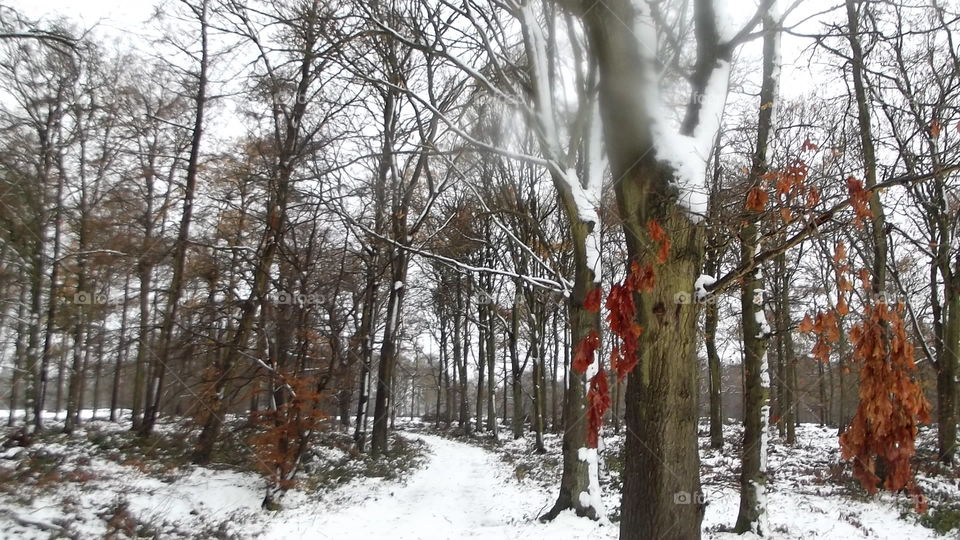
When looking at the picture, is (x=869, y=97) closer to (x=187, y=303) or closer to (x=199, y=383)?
(x=199, y=383)

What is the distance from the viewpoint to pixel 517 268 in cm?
1964

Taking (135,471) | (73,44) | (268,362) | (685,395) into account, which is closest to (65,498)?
(135,471)

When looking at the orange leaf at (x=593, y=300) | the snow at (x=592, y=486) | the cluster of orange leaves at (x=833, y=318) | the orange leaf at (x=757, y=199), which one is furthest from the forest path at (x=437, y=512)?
the orange leaf at (x=757, y=199)

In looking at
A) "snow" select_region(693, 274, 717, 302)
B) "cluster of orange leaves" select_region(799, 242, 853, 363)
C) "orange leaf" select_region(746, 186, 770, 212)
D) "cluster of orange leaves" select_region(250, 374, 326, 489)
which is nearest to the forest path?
"cluster of orange leaves" select_region(250, 374, 326, 489)

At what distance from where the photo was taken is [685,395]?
3.40m

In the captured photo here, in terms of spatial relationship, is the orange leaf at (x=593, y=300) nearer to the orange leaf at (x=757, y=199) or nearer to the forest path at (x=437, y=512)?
the orange leaf at (x=757, y=199)

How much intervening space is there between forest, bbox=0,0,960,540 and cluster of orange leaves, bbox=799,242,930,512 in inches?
0.6

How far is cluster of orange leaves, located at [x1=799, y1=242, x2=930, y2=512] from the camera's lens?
7.86ft

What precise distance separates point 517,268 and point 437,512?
10273mm

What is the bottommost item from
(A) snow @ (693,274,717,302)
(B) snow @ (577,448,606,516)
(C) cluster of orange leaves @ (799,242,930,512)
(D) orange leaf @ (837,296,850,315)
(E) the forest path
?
(E) the forest path

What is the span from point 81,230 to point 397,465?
11469 mm

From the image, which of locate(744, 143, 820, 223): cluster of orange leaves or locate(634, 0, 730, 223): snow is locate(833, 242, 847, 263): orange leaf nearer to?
locate(744, 143, 820, 223): cluster of orange leaves

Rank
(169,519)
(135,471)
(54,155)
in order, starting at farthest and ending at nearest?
(54,155) < (135,471) < (169,519)

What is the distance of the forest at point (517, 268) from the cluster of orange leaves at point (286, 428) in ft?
0.19
